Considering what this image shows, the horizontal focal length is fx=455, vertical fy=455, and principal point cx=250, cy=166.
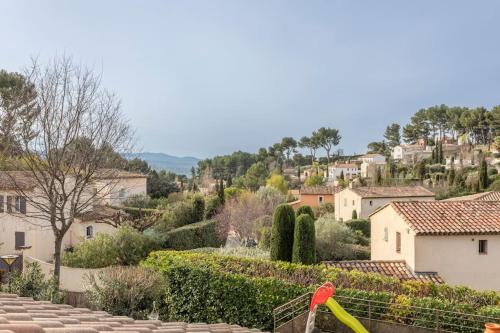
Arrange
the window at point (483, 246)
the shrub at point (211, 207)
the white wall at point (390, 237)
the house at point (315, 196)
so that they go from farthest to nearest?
the house at point (315, 196)
the shrub at point (211, 207)
the white wall at point (390, 237)
the window at point (483, 246)

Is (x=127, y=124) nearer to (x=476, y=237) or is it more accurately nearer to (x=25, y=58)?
(x=25, y=58)

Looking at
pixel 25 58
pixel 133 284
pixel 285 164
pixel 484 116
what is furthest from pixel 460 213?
pixel 285 164

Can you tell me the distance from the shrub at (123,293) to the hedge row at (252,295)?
5.90 feet

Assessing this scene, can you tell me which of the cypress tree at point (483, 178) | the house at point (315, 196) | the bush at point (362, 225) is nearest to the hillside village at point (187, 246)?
the bush at point (362, 225)

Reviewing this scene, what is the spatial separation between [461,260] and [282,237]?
7136 mm

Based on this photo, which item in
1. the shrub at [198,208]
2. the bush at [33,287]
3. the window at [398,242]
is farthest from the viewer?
the shrub at [198,208]

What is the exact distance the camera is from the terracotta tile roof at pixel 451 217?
17734mm

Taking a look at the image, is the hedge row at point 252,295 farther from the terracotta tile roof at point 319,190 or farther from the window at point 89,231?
the terracotta tile roof at point 319,190

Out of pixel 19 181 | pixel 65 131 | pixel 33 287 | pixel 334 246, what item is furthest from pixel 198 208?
pixel 33 287

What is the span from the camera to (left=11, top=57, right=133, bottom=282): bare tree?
13.9 meters

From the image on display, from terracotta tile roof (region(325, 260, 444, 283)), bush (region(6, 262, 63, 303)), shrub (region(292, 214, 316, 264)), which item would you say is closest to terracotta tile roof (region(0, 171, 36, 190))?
bush (region(6, 262, 63, 303))

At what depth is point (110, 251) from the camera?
20.1 m

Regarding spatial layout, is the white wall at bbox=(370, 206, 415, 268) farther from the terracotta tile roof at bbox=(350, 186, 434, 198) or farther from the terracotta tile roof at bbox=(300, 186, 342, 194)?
the terracotta tile roof at bbox=(300, 186, 342, 194)

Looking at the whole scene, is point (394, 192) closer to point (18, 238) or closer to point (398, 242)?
point (398, 242)
